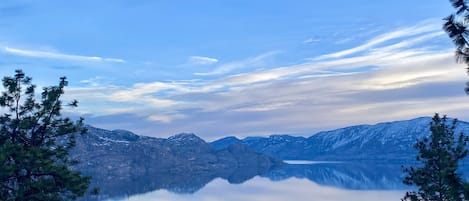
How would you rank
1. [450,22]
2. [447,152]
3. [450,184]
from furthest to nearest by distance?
[447,152] < [450,184] < [450,22]

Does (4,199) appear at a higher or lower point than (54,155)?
lower

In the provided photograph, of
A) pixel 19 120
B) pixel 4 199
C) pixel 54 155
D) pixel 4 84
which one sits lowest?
pixel 4 199

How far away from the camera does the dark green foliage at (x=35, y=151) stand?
2786 cm

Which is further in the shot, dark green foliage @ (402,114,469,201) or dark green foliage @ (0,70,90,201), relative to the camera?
dark green foliage @ (402,114,469,201)

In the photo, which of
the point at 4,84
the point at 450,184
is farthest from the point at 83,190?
the point at 450,184

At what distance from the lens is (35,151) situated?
2780 cm

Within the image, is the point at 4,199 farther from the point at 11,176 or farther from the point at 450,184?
the point at 450,184

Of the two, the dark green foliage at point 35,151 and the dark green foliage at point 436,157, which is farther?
the dark green foliage at point 436,157

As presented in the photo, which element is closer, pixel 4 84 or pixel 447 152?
pixel 4 84

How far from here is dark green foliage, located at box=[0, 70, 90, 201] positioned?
2786 cm

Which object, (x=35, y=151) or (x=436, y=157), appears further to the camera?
(x=436, y=157)

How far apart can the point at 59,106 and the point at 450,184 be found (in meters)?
21.2

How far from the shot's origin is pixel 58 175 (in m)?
29.1

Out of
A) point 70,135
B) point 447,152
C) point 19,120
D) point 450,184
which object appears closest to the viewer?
point 450,184
